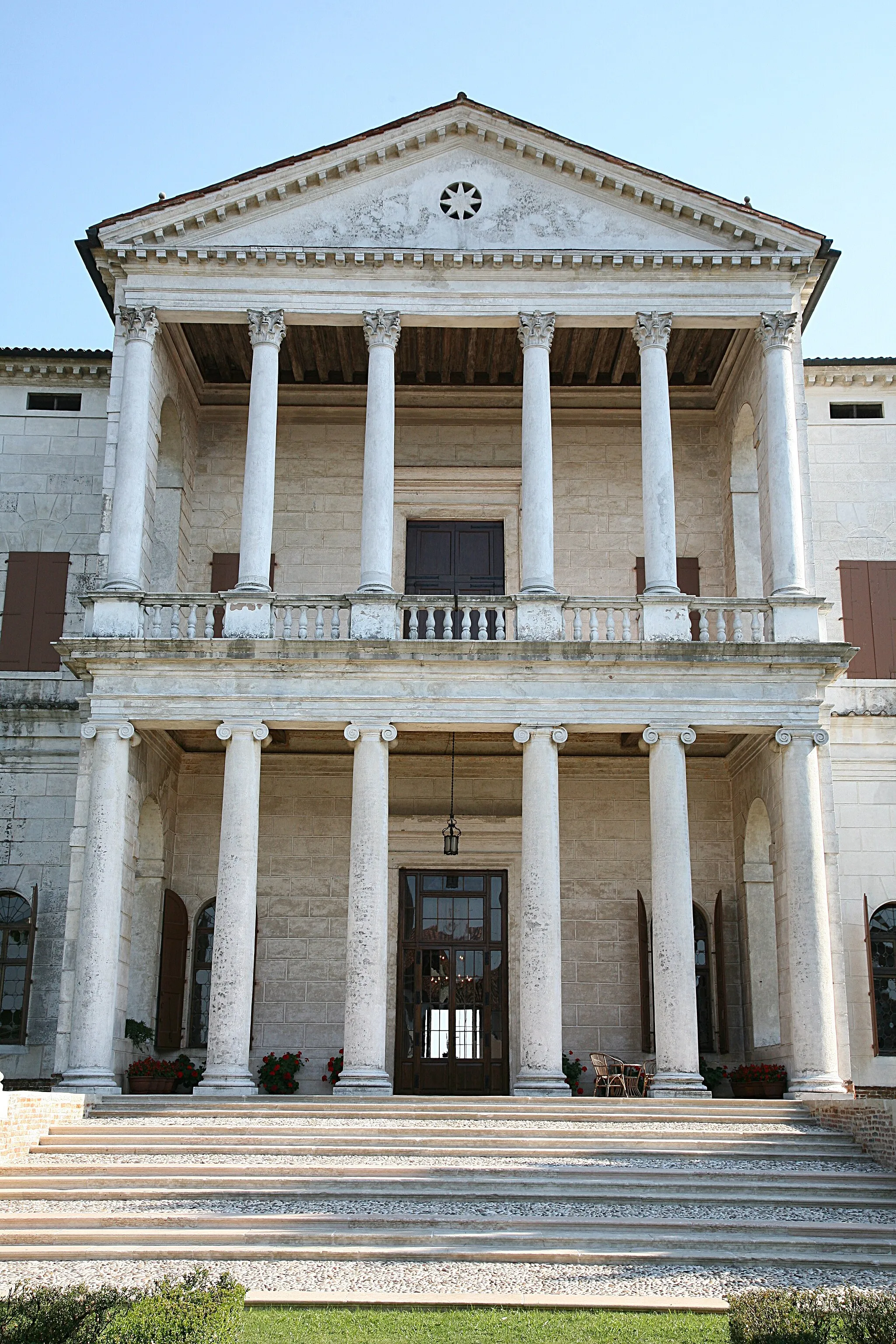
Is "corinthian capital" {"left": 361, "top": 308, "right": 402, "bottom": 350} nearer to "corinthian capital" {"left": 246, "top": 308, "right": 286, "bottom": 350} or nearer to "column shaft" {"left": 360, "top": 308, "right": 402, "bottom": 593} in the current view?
"column shaft" {"left": 360, "top": 308, "right": 402, "bottom": 593}

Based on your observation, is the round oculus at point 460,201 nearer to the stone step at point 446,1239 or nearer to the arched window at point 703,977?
the arched window at point 703,977

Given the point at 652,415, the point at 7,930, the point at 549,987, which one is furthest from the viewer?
the point at 7,930

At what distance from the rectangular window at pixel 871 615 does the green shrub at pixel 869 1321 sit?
16743 mm

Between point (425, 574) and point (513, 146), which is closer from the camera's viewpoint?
point (513, 146)

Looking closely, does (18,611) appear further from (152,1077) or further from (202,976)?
(152,1077)

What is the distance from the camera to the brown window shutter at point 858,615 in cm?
2531

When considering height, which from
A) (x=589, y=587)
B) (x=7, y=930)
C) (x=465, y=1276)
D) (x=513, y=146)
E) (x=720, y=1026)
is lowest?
(x=465, y=1276)

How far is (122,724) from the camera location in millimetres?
21406

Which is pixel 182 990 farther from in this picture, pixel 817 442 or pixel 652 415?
pixel 817 442

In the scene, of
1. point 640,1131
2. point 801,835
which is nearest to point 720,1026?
point 801,835

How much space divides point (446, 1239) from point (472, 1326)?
2.68 meters

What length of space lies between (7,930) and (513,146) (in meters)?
15.8

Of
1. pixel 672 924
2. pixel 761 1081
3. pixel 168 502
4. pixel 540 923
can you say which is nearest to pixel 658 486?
pixel 672 924

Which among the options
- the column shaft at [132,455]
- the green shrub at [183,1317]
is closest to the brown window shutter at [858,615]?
the column shaft at [132,455]
